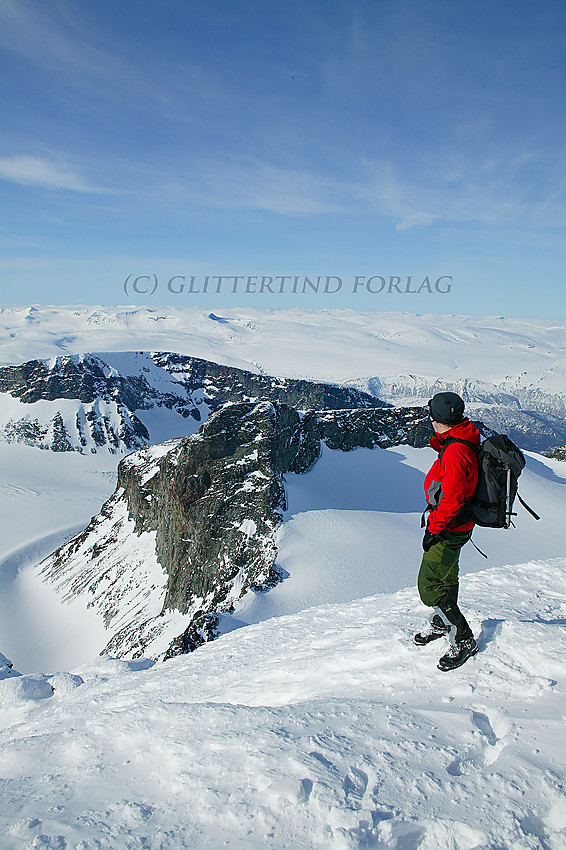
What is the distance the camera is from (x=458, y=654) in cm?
598

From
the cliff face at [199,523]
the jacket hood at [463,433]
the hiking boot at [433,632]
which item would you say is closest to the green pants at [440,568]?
the hiking boot at [433,632]

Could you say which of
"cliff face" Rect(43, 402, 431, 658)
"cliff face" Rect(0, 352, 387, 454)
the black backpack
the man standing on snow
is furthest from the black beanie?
"cliff face" Rect(0, 352, 387, 454)

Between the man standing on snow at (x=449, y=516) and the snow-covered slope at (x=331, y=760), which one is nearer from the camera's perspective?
the snow-covered slope at (x=331, y=760)

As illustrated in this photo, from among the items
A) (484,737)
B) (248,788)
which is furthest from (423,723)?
(248,788)

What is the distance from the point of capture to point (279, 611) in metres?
24.1

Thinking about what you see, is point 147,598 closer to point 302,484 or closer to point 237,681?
point 302,484

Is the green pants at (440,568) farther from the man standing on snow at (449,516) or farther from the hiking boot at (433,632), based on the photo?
the hiking boot at (433,632)

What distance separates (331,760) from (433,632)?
3034 mm

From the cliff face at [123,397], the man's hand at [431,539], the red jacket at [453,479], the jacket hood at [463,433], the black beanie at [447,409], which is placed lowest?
the cliff face at [123,397]

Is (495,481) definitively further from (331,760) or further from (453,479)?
(331,760)

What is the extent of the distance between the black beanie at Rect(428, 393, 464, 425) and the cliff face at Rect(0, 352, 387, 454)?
13443cm

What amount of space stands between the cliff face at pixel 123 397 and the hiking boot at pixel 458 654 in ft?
441

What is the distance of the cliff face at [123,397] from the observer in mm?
134375

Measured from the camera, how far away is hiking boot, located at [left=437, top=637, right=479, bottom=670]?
234 inches
